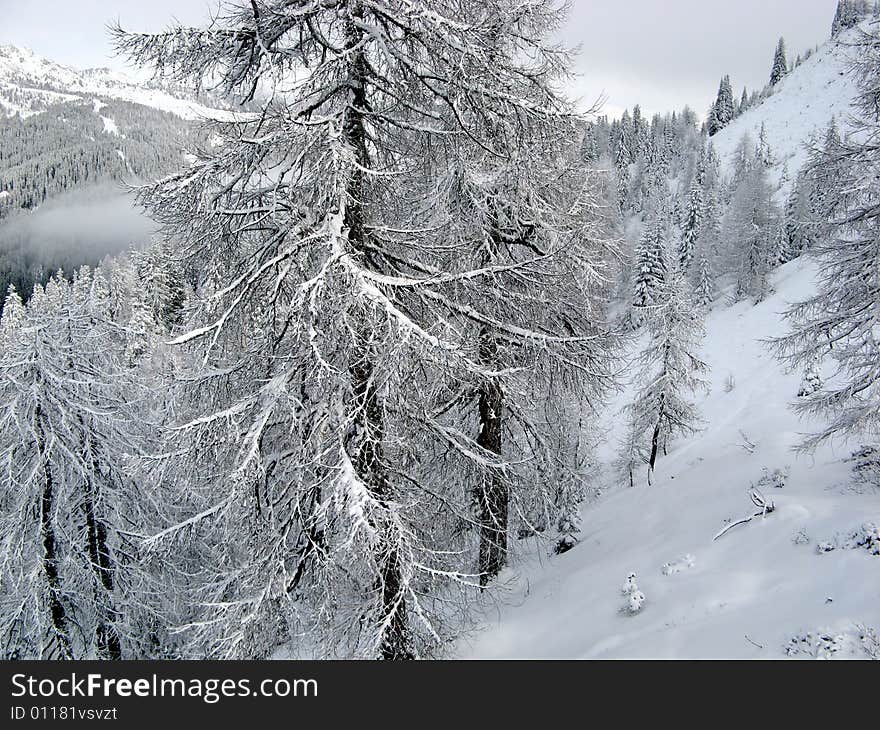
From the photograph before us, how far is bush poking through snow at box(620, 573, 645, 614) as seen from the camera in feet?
22.0

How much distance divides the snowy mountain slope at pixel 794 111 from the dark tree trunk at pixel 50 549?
102 metres

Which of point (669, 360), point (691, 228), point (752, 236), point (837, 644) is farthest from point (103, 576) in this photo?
point (691, 228)

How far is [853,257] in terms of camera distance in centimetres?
931

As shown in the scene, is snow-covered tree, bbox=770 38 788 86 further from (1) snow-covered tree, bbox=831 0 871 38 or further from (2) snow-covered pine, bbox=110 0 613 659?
(2) snow-covered pine, bbox=110 0 613 659

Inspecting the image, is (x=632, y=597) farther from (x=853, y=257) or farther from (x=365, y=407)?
(x=853, y=257)

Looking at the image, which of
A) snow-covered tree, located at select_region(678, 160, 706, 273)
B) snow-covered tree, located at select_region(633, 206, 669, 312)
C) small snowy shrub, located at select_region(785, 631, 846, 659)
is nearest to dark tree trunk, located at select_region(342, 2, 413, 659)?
small snowy shrub, located at select_region(785, 631, 846, 659)

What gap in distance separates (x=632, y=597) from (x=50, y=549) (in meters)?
12.6

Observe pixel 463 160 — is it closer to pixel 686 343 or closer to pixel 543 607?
pixel 543 607

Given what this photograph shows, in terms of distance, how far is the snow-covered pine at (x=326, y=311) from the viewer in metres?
4.82

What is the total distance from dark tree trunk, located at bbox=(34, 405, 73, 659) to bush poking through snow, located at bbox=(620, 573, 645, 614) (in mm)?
12093
